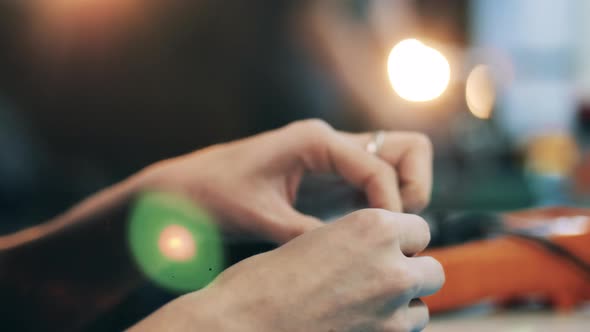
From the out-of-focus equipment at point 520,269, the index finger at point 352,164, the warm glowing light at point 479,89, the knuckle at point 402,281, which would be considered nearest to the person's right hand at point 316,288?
the knuckle at point 402,281

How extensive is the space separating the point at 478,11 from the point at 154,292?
9.57 feet

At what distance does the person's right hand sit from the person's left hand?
102mm

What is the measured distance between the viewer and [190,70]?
134 centimetres

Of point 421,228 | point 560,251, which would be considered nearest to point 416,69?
point 560,251

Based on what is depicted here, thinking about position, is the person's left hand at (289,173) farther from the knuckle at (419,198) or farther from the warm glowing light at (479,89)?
the warm glowing light at (479,89)

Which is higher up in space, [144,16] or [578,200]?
[144,16]

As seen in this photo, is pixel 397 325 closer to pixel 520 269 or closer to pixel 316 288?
pixel 316 288

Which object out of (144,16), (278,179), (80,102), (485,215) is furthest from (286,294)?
(144,16)

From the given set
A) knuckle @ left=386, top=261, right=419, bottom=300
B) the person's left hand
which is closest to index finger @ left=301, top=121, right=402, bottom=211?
the person's left hand

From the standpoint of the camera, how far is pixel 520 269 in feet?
1.81

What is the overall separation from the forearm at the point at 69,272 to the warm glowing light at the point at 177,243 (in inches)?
1.4

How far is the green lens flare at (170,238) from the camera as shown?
0.51m

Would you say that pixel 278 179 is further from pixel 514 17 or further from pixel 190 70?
pixel 514 17

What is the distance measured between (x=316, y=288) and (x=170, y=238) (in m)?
0.28
